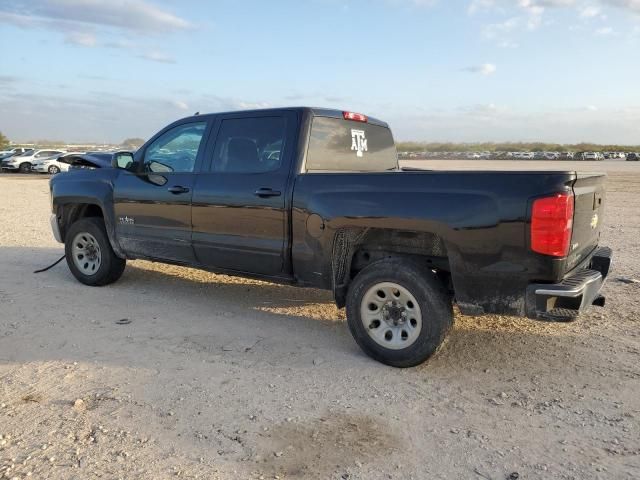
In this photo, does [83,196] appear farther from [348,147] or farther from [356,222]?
[356,222]

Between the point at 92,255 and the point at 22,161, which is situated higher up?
the point at 22,161

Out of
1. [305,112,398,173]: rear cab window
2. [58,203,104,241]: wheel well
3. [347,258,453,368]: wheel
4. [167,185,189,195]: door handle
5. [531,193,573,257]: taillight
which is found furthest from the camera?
[58,203,104,241]: wheel well

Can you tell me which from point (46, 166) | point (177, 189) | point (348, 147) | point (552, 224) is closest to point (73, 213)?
point (177, 189)

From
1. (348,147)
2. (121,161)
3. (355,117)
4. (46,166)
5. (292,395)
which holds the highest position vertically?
(355,117)

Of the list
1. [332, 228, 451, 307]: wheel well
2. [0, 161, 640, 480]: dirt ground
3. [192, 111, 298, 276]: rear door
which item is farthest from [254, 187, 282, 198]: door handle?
[0, 161, 640, 480]: dirt ground

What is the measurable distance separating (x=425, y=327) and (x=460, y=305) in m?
0.30

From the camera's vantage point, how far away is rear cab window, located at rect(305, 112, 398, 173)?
5.01 m

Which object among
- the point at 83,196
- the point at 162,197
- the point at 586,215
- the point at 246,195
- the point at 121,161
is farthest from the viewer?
the point at 83,196

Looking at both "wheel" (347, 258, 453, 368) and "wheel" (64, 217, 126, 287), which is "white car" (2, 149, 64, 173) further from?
"wheel" (347, 258, 453, 368)

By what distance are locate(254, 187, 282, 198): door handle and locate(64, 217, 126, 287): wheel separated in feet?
8.50

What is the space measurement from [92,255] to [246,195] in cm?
283

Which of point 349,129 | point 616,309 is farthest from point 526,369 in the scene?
point 349,129

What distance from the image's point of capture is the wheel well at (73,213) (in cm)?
691

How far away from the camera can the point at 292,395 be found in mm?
3787
